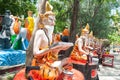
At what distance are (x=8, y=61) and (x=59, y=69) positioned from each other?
13.2 ft

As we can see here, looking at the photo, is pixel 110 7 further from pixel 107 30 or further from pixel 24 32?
pixel 24 32

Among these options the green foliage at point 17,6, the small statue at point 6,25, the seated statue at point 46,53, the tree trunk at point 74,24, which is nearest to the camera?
the seated statue at point 46,53

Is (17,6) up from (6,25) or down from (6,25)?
up

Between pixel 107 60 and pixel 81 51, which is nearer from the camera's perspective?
Answer: pixel 81 51

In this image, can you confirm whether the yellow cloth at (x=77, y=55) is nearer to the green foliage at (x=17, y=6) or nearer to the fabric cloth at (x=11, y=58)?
the fabric cloth at (x=11, y=58)

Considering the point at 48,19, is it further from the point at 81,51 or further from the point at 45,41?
the point at 81,51

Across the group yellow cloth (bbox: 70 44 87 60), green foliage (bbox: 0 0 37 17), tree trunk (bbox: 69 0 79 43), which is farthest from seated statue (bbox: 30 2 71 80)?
green foliage (bbox: 0 0 37 17)

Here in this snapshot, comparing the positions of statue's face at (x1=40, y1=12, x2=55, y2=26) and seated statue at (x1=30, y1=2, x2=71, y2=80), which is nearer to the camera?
seated statue at (x1=30, y1=2, x2=71, y2=80)

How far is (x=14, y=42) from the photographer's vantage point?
8.89 metres

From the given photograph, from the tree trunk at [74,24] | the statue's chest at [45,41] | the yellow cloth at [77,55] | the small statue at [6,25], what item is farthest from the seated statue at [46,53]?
the tree trunk at [74,24]

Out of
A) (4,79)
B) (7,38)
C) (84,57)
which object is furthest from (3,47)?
(84,57)

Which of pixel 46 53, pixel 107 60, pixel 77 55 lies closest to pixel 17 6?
pixel 107 60

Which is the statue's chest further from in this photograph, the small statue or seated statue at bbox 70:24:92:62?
the small statue

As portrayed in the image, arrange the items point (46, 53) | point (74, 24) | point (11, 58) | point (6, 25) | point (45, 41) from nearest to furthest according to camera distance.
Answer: point (46, 53) → point (45, 41) → point (11, 58) → point (6, 25) → point (74, 24)
